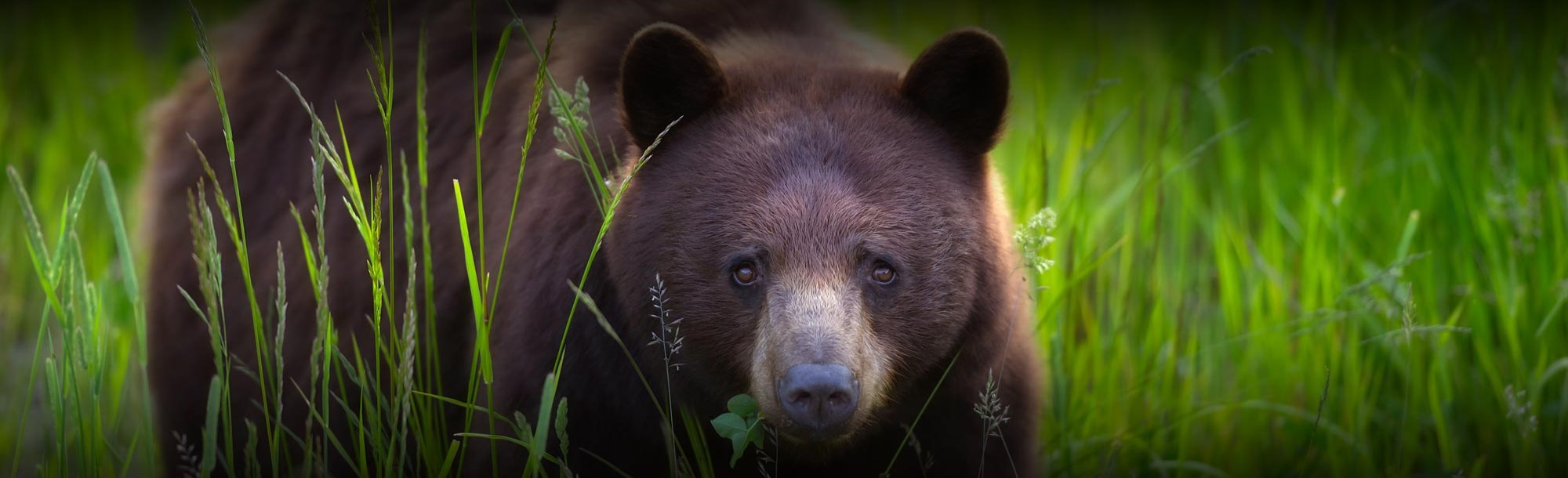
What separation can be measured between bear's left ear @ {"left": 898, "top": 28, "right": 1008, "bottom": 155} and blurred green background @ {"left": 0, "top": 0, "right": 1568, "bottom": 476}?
46 centimetres

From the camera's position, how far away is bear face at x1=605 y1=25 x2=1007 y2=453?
274 cm

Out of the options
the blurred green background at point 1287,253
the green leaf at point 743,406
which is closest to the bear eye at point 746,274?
the green leaf at point 743,406

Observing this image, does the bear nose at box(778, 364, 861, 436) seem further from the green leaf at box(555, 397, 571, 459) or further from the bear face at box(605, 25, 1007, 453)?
the green leaf at box(555, 397, 571, 459)

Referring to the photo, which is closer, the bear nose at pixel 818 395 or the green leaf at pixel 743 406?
the bear nose at pixel 818 395

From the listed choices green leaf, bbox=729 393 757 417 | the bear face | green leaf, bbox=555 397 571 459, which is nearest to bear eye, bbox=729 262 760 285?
the bear face

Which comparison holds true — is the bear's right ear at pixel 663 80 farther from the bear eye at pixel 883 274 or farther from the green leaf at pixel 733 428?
the green leaf at pixel 733 428

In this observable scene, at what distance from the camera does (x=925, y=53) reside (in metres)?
2.95

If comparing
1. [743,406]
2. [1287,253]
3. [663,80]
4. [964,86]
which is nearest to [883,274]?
[743,406]

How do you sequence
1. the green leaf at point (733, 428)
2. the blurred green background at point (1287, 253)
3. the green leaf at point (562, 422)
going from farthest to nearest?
the blurred green background at point (1287, 253) < the green leaf at point (733, 428) < the green leaf at point (562, 422)

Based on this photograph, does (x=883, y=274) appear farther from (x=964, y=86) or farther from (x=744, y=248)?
(x=964, y=86)

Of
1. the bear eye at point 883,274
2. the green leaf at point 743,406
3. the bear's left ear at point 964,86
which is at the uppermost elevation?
the bear's left ear at point 964,86

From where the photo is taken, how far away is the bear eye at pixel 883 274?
9.22ft

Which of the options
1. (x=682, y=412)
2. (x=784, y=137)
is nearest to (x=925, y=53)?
(x=784, y=137)

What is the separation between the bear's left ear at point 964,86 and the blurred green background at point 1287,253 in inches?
17.9
